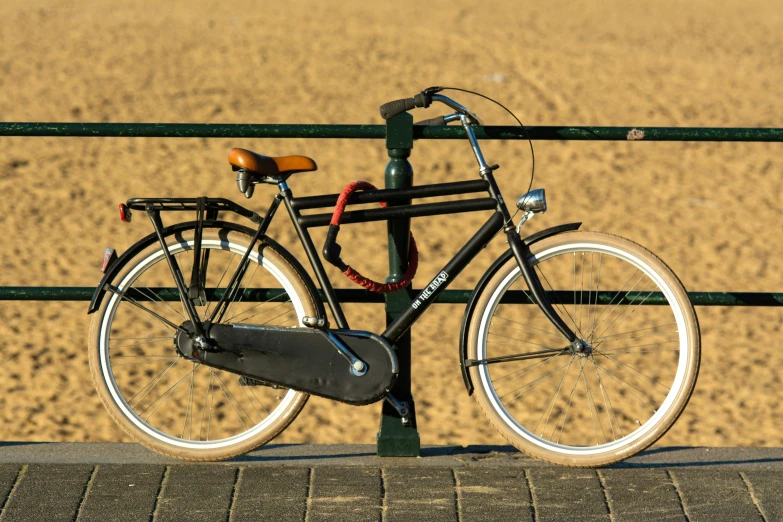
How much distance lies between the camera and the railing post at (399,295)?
3.93m

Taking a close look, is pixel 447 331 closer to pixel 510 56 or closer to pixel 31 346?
pixel 31 346

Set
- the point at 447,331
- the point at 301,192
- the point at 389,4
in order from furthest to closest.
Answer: the point at 389,4, the point at 301,192, the point at 447,331

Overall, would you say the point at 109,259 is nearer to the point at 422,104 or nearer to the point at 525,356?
the point at 422,104

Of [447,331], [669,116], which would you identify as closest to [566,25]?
[669,116]

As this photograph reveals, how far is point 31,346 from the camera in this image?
7.46m

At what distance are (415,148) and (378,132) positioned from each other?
7879 millimetres

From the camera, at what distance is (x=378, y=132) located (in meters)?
3.99

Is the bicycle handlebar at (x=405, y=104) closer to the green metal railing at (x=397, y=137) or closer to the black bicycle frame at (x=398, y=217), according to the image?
the green metal railing at (x=397, y=137)

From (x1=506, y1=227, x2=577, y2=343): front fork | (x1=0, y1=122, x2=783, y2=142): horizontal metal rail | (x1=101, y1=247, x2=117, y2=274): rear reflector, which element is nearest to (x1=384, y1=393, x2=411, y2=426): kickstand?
(x1=506, y1=227, x2=577, y2=343): front fork

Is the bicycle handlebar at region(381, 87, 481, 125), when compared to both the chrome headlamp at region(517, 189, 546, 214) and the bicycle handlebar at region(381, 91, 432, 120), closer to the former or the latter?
the bicycle handlebar at region(381, 91, 432, 120)

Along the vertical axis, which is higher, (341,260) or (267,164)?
(267,164)

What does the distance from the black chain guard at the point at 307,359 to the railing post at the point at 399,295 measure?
13cm

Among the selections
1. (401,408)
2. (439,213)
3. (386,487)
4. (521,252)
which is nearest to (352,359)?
(401,408)

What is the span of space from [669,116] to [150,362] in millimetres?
8206
